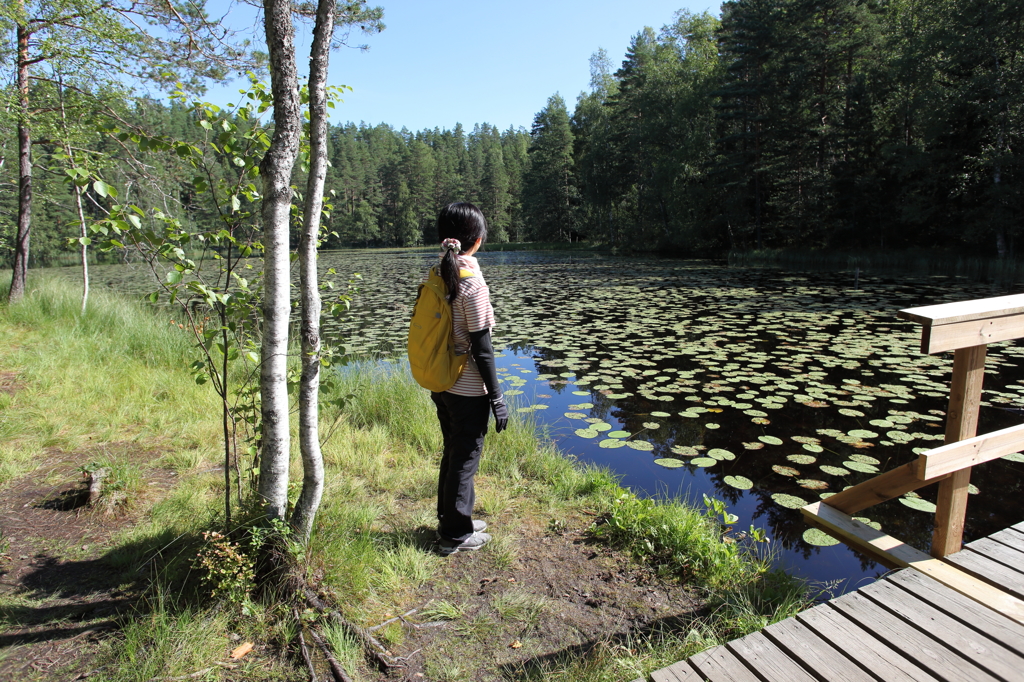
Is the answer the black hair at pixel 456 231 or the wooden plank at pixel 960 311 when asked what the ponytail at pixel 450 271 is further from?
the wooden plank at pixel 960 311

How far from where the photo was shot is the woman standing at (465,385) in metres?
2.21

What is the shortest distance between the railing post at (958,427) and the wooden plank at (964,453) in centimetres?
5

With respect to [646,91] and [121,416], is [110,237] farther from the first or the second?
[646,91]

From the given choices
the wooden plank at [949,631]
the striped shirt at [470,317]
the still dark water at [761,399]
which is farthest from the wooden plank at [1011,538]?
the striped shirt at [470,317]

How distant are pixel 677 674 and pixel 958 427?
145 centimetres

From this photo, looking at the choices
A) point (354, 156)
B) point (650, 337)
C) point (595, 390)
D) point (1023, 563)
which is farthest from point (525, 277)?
point (354, 156)

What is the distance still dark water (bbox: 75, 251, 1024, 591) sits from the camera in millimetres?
3461

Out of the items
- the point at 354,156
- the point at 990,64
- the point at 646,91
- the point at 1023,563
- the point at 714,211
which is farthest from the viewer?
the point at 354,156

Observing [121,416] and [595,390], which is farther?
[595,390]

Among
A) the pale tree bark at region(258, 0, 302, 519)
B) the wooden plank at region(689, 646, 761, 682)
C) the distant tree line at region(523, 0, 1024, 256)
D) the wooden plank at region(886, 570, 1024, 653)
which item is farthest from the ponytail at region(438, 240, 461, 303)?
the distant tree line at region(523, 0, 1024, 256)

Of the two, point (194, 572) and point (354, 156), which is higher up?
point (354, 156)

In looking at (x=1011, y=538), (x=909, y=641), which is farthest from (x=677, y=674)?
(x=1011, y=538)

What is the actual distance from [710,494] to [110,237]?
11.8 ft

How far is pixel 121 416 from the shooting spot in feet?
13.3
